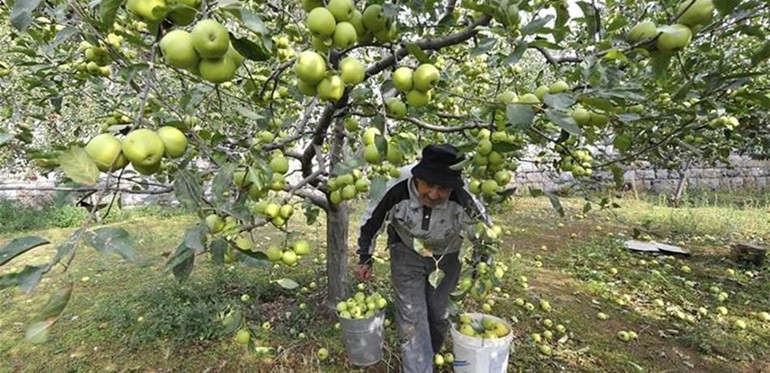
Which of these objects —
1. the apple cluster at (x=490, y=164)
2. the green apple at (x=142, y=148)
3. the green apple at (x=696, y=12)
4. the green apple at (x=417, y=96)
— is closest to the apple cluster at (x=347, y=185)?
the apple cluster at (x=490, y=164)

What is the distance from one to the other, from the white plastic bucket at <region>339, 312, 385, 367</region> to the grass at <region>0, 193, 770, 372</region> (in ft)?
0.51

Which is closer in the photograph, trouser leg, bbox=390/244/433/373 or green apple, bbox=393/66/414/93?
green apple, bbox=393/66/414/93

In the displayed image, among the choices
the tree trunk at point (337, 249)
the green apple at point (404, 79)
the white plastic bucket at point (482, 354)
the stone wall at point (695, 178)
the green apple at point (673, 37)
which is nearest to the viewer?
the green apple at point (673, 37)

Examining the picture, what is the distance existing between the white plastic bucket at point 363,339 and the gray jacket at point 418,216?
19.2 inches

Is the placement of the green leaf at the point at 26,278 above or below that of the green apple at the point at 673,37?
below

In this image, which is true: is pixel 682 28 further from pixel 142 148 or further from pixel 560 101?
pixel 142 148

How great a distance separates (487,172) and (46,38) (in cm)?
205

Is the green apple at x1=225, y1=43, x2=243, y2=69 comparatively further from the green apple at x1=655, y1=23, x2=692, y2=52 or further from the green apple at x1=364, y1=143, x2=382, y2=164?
the green apple at x1=655, y1=23, x2=692, y2=52

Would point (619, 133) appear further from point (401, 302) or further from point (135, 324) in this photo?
point (135, 324)

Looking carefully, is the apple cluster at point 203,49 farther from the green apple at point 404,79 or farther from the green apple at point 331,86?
the green apple at point 404,79

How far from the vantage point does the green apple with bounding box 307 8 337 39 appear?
92 cm

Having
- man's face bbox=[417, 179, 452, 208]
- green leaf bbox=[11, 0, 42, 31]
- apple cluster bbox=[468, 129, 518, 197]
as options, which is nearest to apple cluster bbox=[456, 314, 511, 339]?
man's face bbox=[417, 179, 452, 208]

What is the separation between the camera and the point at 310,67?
0.95m

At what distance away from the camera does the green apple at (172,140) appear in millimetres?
848
